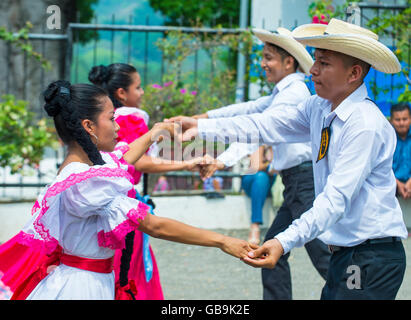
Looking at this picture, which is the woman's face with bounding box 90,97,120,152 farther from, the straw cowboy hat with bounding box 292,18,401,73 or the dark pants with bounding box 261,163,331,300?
the dark pants with bounding box 261,163,331,300

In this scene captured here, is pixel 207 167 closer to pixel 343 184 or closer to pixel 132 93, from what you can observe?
pixel 132 93

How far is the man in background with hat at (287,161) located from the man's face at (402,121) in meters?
3.05

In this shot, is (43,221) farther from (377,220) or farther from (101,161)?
(377,220)

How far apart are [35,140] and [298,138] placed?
4320 millimetres

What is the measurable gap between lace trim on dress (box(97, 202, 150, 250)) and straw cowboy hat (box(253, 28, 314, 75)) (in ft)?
6.81

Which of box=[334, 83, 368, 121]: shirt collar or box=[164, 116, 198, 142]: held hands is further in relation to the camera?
box=[164, 116, 198, 142]: held hands

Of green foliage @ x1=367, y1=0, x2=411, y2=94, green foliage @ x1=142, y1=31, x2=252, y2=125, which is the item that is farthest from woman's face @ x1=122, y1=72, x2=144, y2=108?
green foliage @ x1=367, y1=0, x2=411, y2=94

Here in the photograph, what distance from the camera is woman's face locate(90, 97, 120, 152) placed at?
3258mm

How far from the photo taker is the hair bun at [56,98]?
3172 mm

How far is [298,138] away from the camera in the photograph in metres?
4.18

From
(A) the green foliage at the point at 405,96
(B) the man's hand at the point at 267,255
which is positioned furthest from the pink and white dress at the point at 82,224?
(A) the green foliage at the point at 405,96

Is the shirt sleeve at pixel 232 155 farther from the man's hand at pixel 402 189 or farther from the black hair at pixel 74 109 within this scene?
the man's hand at pixel 402 189

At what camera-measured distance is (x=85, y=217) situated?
3.02m
